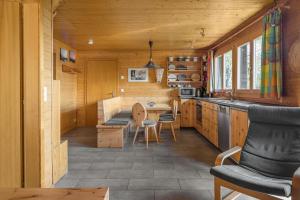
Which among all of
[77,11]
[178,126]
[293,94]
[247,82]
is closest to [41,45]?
[77,11]

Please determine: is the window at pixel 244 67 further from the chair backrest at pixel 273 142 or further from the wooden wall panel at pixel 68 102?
the wooden wall panel at pixel 68 102

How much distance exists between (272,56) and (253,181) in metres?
1.97

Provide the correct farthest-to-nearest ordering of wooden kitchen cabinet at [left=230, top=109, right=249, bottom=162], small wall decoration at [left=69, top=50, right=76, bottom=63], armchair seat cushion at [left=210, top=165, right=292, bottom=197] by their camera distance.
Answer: small wall decoration at [left=69, top=50, right=76, bottom=63] → wooden kitchen cabinet at [left=230, top=109, right=249, bottom=162] → armchair seat cushion at [left=210, top=165, right=292, bottom=197]

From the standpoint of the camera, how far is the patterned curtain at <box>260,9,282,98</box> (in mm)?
3076

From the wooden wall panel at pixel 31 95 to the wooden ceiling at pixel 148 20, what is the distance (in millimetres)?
1350

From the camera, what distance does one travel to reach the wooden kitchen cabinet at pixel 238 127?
3216 mm

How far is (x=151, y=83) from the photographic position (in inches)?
296

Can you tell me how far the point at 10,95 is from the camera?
7.41 feet

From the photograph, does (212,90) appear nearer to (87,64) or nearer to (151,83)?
(151,83)

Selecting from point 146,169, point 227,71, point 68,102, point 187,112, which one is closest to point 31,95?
point 146,169

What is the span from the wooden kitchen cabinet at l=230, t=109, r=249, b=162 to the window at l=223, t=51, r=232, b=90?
219 centimetres

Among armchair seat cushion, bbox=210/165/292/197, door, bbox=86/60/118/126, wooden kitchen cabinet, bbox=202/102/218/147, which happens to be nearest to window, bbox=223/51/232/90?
wooden kitchen cabinet, bbox=202/102/218/147

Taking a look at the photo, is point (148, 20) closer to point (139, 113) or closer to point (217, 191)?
point (139, 113)

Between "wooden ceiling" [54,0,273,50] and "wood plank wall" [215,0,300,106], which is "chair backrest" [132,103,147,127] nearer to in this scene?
"wooden ceiling" [54,0,273,50]
